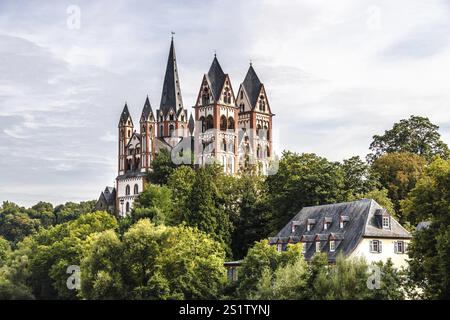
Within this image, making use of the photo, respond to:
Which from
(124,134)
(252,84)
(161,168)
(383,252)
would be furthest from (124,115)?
(383,252)

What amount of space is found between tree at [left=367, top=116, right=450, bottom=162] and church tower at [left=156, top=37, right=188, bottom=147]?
4353 cm

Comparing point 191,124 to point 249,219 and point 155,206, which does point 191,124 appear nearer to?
point 155,206

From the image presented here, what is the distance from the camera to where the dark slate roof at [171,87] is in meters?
144

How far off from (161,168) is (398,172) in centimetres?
4022

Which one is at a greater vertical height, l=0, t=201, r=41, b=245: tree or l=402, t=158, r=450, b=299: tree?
l=0, t=201, r=41, b=245: tree

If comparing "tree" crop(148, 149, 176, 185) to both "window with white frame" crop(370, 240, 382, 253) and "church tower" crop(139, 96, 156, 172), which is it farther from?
"window with white frame" crop(370, 240, 382, 253)

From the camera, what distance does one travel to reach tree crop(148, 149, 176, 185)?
123 m

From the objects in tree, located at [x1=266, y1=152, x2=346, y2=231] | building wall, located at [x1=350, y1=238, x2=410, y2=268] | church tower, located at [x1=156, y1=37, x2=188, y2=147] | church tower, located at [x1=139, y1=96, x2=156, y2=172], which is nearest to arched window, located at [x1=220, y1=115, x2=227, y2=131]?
church tower, located at [x1=156, y1=37, x2=188, y2=147]

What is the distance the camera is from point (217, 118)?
134 meters

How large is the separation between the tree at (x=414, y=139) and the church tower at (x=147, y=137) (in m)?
39.5

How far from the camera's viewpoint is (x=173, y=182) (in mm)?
106562

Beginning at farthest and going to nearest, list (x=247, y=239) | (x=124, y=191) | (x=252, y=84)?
(x=252, y=84)
(x=124, y=191)
(x=247, y=239)

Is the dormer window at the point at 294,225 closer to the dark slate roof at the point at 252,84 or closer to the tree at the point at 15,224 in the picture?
the dark slate roof at the point at 252,84

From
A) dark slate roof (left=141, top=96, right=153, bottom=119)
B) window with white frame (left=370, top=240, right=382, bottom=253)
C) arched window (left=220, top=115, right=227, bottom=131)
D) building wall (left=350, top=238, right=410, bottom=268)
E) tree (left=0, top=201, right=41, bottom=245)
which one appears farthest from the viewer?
tree (left=0, top=201, right=41, bottom=245)
